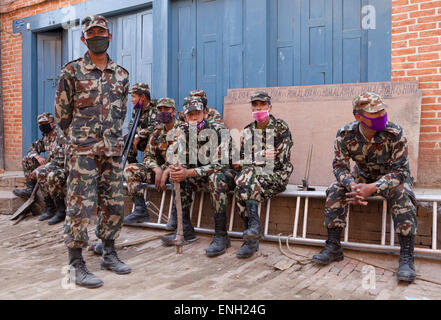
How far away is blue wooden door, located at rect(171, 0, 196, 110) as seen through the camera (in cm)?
647

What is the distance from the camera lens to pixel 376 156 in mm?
3594

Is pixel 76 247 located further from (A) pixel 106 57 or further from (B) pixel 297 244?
(B) pixel 297 244

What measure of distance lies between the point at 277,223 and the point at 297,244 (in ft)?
1.70

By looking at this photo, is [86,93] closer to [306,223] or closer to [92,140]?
[92,140]

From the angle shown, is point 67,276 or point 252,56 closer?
point 67,276

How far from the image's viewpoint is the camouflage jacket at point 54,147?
589 centimetres

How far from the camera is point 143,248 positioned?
4352 millimetres

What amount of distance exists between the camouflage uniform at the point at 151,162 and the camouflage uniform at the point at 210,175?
57 cm

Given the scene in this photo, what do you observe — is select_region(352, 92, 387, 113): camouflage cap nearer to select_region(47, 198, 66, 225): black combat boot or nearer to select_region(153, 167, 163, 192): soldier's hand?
select_region(153, 167, 163, 192): soldier's hand

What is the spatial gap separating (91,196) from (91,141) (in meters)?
0.46

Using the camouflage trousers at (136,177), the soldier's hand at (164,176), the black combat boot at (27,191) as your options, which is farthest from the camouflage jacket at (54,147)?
the soldier's hand at (164,176)

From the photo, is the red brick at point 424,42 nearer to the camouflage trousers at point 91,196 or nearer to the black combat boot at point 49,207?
the camouflage trousers at point 91,196

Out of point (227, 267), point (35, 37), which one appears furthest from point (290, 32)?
point (35, 37)

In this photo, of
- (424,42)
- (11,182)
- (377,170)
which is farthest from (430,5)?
(11,182)
